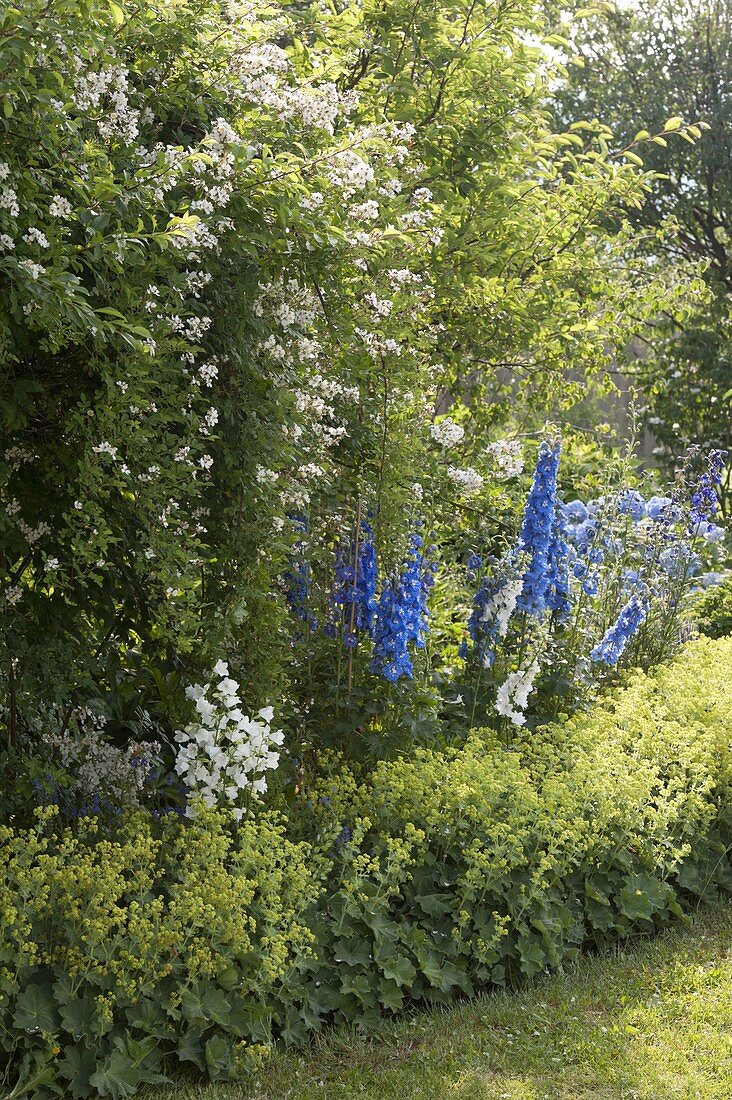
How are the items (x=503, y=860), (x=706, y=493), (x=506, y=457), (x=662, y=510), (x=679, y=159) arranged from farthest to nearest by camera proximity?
(x=679, y=159) < (x=662, y=510) < (x=706, y=493) < (x=506, y=457) < (x=503, y=860)

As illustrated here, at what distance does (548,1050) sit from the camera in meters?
3.36

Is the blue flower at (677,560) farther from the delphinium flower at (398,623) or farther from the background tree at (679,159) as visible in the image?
the background tree at (679,159)

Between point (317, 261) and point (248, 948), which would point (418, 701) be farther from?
point (317, 261)

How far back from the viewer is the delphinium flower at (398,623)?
167 inches

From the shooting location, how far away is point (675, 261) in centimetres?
1322

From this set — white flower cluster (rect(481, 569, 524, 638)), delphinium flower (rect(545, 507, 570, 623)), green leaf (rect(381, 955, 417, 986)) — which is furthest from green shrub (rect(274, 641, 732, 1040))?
delphinium flower (rect(545, 507, 570, 623))

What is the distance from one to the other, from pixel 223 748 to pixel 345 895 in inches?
22.6

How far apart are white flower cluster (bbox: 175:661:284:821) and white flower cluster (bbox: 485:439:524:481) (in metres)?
2.21

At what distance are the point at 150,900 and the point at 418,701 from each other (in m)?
1.51

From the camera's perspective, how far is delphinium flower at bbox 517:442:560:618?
15.7 feet

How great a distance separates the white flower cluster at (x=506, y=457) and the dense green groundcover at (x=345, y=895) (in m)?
1.18

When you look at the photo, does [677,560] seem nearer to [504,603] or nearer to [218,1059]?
[504,603]

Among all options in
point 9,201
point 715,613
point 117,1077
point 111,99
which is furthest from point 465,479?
point 715,613

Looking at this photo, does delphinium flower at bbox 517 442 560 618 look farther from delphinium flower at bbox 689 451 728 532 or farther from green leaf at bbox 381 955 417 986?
green leaf at bbox 381 955 417 986
